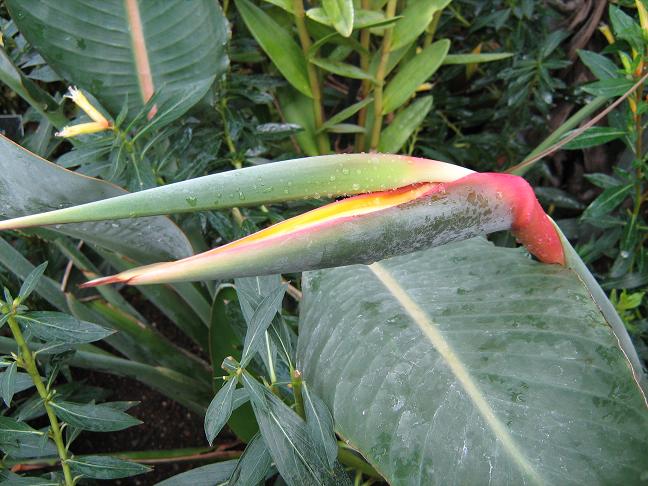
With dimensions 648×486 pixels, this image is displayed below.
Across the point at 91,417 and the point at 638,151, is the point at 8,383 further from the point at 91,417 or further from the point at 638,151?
the point at 638,151

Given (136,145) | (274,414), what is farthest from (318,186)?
(136,145)

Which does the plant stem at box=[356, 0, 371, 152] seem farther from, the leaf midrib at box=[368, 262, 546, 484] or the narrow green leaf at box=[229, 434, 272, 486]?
the narrow green leaf at box=[229, 434, 272, 486]

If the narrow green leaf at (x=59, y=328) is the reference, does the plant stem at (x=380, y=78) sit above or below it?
above

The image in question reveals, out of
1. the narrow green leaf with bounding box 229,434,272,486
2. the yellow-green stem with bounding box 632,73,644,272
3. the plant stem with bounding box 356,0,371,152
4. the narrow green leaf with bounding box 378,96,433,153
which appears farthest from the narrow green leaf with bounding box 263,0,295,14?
the narrow green leaf with bounding box 229,434,272,486

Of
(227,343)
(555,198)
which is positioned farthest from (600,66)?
(227,343)

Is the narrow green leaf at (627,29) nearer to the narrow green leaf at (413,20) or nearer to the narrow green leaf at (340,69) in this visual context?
the narrow green leaf at (413,20)

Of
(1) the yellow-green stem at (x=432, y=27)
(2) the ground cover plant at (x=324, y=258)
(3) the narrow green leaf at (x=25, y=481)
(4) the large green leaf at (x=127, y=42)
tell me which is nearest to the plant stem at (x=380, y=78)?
(2) the ground cover plant at (x=324, y=258)
